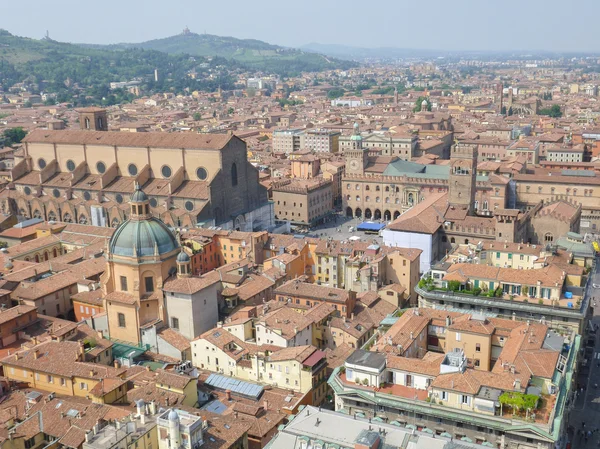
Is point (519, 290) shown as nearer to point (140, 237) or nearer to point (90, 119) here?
point (140, 237)

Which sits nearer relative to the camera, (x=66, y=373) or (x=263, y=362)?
(x=66, y=373)

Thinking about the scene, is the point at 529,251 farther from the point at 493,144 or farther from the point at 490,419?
the point at 493,144

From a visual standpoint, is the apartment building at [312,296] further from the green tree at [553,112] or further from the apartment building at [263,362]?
the green tree at [553,112]

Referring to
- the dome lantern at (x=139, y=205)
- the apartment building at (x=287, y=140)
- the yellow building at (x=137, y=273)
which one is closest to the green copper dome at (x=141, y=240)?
the yellow building at (x=137, y=273)

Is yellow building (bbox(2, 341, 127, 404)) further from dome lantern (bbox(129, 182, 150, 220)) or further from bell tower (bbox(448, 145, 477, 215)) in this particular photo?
bell tower (bbox(448, 145, 477, 215))

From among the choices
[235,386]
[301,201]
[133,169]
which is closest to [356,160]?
[301,201]

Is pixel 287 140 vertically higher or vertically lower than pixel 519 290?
lower
